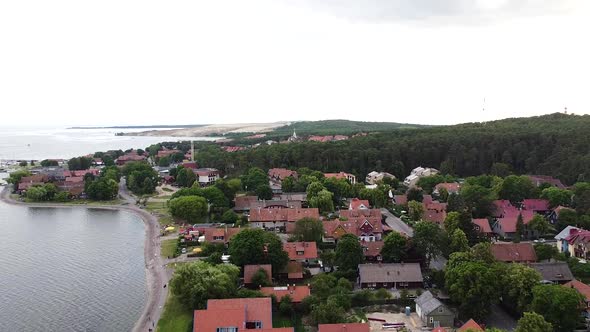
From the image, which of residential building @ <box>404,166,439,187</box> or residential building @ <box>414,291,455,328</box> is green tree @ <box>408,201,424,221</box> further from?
residential building @ <box>414,291,455,328</box>

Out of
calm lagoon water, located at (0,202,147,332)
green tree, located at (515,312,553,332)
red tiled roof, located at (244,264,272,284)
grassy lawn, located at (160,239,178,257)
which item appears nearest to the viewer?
green tree, located at (515,312,553,332)

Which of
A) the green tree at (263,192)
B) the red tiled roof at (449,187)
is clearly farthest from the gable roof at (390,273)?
the red tiled roof at (449,187)

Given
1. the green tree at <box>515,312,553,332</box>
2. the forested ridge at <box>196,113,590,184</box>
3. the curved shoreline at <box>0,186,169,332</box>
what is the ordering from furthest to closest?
the forested ridge at <box>196,113,590,184</box>
the curved shoreline at <box>0,186,169,332</box>
the green tree at <box>515,312,553,332</box>

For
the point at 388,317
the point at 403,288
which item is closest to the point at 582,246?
the point at 403,288

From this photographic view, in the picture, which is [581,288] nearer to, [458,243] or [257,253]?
[458,243]

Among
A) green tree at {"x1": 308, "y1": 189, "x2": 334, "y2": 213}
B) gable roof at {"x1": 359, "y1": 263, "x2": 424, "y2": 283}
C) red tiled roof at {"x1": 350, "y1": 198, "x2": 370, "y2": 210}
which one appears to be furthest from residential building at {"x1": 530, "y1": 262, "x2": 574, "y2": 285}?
green tree at {"x1": 308, "y1": 189, "x2": 334, "y2": 213}

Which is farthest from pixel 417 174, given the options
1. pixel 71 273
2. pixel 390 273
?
pixel 71 273

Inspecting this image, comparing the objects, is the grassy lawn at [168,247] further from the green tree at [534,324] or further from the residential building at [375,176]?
the residential building at [375,176]

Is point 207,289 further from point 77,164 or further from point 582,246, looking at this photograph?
point 77,164
